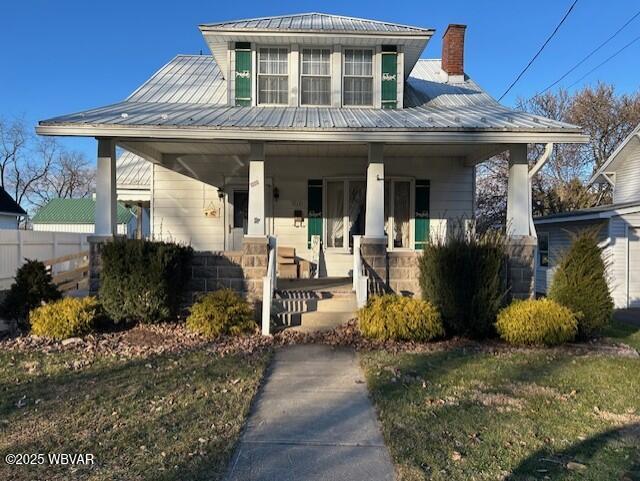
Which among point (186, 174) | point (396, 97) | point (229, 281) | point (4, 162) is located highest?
point (4, 162)

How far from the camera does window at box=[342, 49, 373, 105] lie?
11102 millimetres

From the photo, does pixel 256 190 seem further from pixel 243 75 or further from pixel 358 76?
pixel 358 76

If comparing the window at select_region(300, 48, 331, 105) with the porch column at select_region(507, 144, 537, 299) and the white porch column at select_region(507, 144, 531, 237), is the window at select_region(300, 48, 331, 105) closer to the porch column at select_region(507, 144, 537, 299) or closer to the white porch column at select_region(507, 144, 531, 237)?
the white porch column at select_region(507, 144, 531, 237)

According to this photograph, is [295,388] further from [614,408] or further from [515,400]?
[614,408]

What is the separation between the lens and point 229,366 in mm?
6125

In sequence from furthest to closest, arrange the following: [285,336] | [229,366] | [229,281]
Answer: [229,281] < [285,336] < [229,366]

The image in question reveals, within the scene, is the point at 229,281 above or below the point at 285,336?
above

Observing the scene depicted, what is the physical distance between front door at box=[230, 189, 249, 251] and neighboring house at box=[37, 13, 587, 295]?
0.04 m

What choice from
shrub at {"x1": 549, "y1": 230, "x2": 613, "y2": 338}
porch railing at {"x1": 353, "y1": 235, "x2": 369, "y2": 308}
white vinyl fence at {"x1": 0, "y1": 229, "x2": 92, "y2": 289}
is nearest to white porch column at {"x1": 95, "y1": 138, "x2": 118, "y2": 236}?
porch railing at {"x1": 353, "y1": 235, "x2": 369, "y2": 308}

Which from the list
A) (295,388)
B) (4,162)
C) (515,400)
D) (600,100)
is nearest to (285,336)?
(295,388)

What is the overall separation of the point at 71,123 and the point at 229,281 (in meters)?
3.90

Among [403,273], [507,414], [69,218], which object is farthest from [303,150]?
[69,218]

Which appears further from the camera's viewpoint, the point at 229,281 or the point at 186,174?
the point at 186,174

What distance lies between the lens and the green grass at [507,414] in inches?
140
